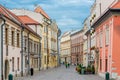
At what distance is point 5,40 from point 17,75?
765 cm

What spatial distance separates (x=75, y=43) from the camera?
12075 centimetres

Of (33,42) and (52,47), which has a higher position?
(33,42)

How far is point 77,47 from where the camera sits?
116 metres

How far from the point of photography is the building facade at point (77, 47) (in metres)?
108

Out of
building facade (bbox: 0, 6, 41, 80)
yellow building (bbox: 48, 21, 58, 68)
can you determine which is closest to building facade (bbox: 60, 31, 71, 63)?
yellow building (bbox: 48, 21, 58, 68)

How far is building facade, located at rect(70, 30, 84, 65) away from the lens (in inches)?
Answer: 4235

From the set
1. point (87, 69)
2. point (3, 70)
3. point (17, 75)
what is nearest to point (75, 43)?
point (87, 69)

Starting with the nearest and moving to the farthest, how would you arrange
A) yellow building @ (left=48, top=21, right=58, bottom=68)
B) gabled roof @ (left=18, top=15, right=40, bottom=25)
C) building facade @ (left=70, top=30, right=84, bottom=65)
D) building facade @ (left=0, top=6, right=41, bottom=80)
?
1. building facade @ (left=0, top=6, right=41, bottom=80)
2. gabled roof @ (left=18, top=15, right=40, bottom=25)
3. yellow building @ (left=48, top=21, right=58, bottom=68)
4. building facade @ (left=70, top=30, right=84, bottom=65)

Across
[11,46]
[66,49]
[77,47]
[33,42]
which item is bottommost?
[11,46]

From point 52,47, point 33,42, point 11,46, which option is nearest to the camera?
point 11,46

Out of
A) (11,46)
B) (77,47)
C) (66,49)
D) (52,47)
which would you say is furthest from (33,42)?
(66,49)

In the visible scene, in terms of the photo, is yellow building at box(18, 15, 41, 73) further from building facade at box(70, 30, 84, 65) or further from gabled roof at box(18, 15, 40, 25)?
building facade at box(70, 30, 84, 65)

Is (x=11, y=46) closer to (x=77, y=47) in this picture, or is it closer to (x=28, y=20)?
(x=28, y=20)

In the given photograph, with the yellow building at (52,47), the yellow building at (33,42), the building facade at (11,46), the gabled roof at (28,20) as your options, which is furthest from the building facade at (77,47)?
the building facade at (11,46)
